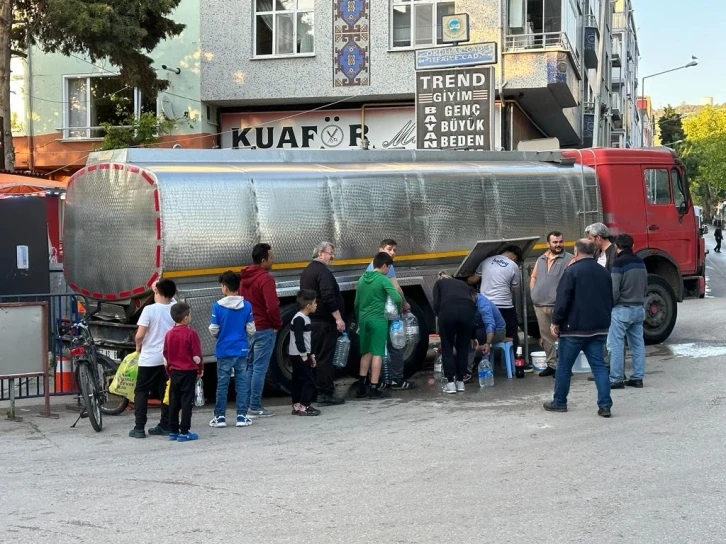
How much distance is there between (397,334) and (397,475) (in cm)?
440

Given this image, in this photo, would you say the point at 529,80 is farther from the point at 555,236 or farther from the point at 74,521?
the point at 74,521

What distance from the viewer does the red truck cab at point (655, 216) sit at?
49.8 feet

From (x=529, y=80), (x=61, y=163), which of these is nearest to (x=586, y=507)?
(x=529, y=80)

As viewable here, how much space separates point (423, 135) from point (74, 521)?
15.2 m

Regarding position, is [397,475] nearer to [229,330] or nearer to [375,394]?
[229,330]

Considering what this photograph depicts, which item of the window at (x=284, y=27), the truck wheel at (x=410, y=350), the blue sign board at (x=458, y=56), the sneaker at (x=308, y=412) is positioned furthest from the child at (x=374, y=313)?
the window at (x=284, y=27)

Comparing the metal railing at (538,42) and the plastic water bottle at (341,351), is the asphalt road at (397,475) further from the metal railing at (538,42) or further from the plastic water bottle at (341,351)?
the metal railing at (538,42)

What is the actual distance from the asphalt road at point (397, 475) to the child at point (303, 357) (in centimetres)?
18

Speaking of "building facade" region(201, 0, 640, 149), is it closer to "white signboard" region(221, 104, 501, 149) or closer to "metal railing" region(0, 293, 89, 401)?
"white signboard" region(221, 104, 501, 149)

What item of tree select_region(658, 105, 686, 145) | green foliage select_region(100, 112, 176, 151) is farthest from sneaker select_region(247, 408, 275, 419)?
tree select_region(658, 105, 686, 145)

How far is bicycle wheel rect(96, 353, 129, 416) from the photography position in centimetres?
1060

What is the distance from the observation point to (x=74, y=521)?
6.30m

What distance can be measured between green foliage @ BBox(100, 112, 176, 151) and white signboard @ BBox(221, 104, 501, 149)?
2.54 meters

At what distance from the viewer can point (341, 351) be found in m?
11.2
